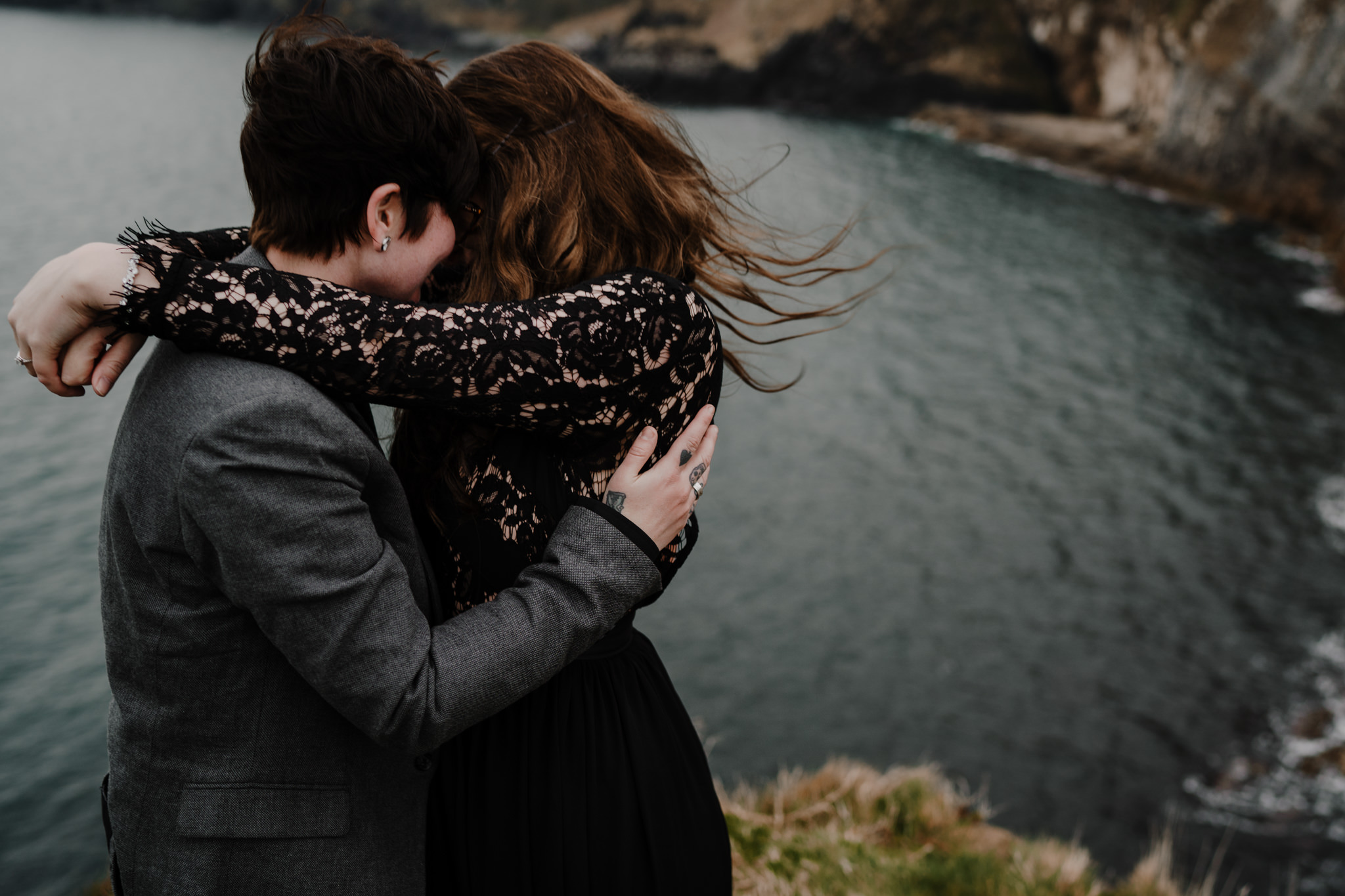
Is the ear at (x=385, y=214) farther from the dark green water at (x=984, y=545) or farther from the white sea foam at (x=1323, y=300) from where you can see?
the white sea foam at (x=1323, y=300)

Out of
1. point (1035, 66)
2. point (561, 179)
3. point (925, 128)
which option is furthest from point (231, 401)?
point (1035, 66)

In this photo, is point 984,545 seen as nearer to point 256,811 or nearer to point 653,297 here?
point 653,297

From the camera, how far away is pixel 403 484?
183 cm

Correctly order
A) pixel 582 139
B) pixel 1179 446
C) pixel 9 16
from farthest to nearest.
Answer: pixel 9 16
pixel 1179 446
pixel 582 139

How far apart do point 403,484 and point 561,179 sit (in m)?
0.69

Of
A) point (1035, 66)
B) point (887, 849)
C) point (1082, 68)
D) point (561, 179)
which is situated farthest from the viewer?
point (1035, 66)

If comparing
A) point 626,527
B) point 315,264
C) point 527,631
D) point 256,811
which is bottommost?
point 256,811

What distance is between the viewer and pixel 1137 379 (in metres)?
18.7

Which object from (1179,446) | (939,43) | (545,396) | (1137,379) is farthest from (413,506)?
(939,43)

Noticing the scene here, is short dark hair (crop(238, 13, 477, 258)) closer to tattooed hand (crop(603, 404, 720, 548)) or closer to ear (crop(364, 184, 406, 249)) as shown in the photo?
ear (crop(364, 184, 406, 249))

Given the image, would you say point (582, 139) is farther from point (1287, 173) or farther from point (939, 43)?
point (939, 43)

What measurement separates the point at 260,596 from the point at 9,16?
75.4m

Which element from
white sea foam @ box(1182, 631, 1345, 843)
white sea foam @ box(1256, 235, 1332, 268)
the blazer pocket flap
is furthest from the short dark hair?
white sea foam @ box(1256, 235, 1332, 268)

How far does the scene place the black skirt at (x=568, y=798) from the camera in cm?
183
